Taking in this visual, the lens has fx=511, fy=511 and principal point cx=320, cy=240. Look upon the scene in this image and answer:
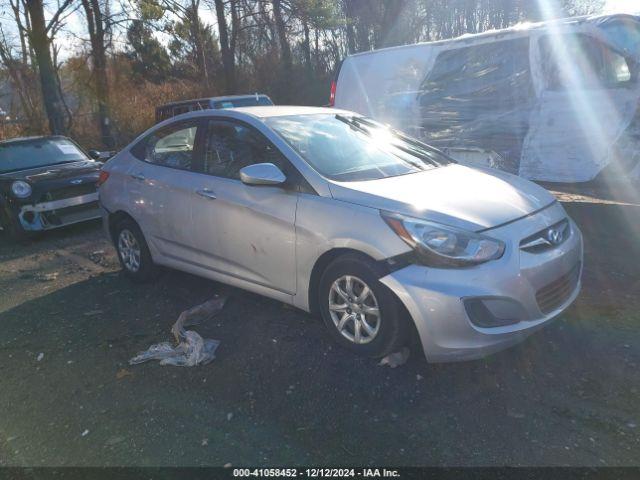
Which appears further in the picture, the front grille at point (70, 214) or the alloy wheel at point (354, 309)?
the front grille at point (70, 214)

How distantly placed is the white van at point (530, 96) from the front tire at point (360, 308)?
3624 millimetres

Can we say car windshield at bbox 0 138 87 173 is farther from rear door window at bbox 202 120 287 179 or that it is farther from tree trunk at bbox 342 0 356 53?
tree trunk at bbox 342 0 356 53

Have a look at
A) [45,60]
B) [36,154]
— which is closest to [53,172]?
[36,154]

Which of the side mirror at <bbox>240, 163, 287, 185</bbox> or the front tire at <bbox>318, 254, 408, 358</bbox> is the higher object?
the side mirror at <bbox>240, 163, 287, 185</bbox>

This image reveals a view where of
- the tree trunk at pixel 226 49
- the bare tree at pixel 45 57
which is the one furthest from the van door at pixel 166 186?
the tree trunk at pixel 226 49

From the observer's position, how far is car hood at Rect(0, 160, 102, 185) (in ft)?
23.8

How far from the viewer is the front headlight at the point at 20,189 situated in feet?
23.1

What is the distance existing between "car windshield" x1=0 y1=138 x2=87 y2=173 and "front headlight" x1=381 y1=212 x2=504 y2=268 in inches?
281

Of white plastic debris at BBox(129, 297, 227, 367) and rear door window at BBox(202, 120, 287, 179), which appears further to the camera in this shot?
rear door window at BBox(202, 120, 287, 179)

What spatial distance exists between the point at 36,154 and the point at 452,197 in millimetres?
7385

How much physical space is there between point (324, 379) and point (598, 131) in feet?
13.6

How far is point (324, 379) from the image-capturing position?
3.16 meters

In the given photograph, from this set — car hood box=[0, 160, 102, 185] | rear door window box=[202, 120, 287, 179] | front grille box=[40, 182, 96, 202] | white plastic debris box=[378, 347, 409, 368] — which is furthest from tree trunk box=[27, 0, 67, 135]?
white plastic debris box=[378, 347, 409, 368]

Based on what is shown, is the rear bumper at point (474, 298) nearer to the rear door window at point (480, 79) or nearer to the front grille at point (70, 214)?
the rear door window at point (480, 79)
